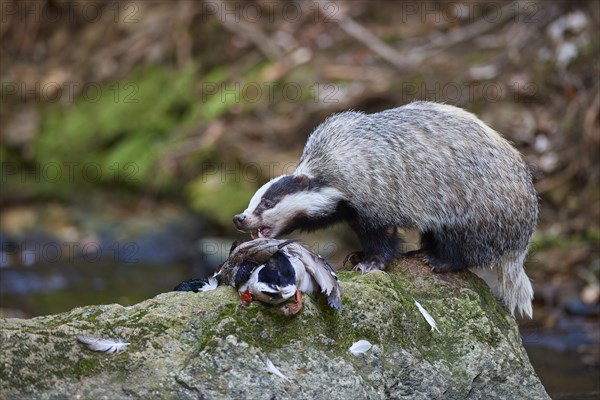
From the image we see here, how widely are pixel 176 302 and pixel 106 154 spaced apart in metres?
10.8

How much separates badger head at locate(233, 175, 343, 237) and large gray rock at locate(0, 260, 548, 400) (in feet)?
2.56

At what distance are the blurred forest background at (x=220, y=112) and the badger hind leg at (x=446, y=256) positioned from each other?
12.5 feet

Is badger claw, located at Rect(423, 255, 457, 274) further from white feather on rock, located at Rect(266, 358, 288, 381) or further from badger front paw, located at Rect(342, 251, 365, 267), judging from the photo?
white feather on rock, located at Rect(266, 358, 288, 381)

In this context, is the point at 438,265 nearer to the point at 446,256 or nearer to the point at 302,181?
the point at 446,256

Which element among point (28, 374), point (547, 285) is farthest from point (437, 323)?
point (547, 285)

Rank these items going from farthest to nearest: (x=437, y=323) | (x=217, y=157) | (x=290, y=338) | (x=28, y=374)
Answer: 1. (x=217, y=157)
2. (x=437, y=323)
3. (x=290, y=338)
4. (x=28, y=374)

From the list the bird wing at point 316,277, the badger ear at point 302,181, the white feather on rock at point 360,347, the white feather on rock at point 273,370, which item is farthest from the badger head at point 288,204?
the white feather on rock at point 273,370

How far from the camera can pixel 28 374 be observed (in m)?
4.65

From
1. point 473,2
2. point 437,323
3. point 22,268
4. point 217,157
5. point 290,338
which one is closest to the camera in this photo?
point 290,338

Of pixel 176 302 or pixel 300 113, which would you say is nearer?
pixel 176 302

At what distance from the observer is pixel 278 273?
4984mm

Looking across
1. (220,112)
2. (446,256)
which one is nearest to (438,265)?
(446,256)

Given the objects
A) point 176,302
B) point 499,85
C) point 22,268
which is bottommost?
point 22,268

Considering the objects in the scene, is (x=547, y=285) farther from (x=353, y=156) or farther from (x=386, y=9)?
(x=386, y=9)
